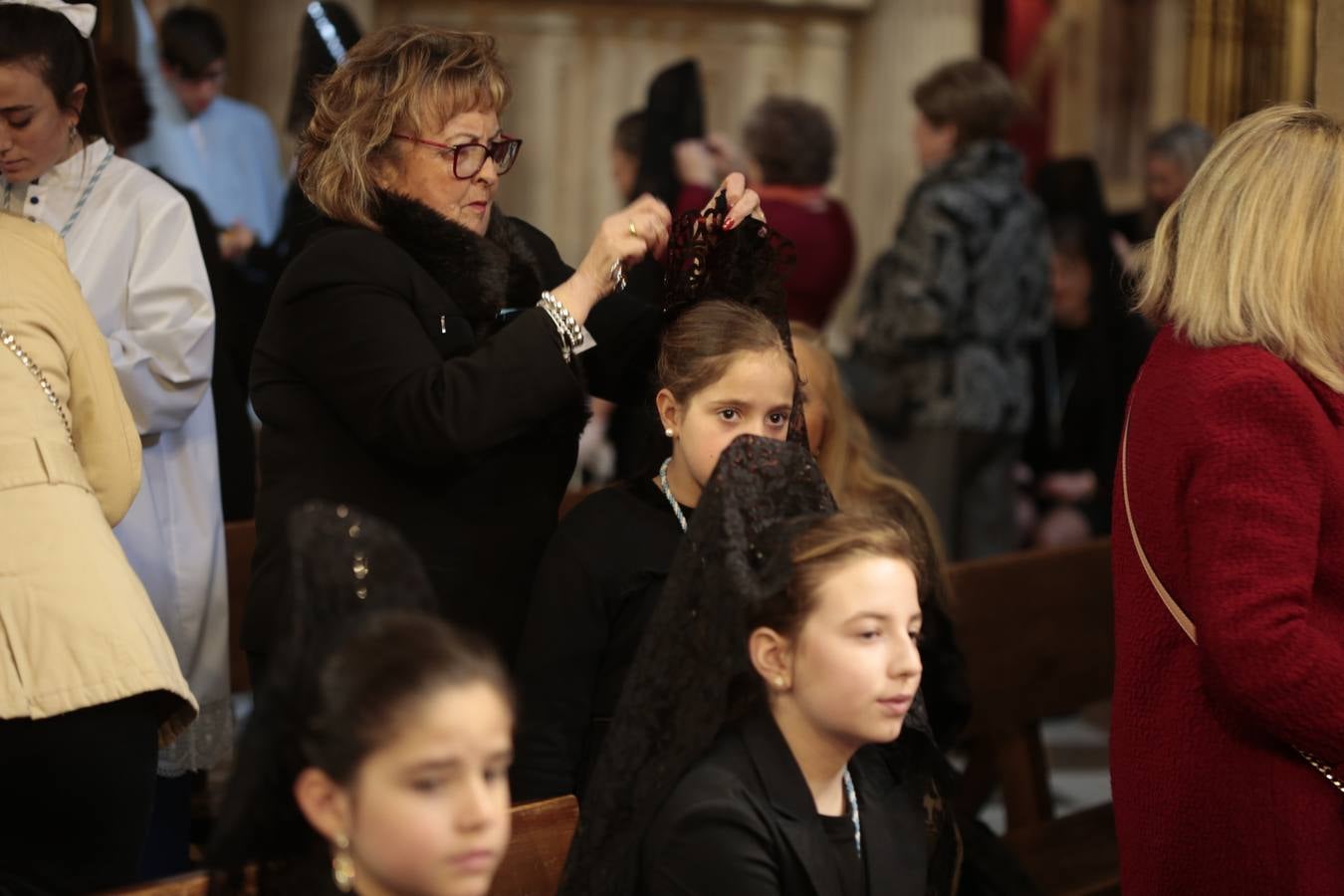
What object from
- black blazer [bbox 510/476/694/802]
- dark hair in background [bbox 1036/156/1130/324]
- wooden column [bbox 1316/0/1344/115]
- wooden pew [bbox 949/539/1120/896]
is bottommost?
wooden pew [bbox 949/539/1120/896]

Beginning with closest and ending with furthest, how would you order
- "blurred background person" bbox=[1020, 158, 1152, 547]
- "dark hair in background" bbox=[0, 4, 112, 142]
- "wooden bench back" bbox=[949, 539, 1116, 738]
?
"dark hair in background" bbox=[0, 4, 112, 142] < "wooden bench back" bbox=[949, 539, 1116, 738] < "blurred background person" bbox=[1020, 158, 1152, 547]

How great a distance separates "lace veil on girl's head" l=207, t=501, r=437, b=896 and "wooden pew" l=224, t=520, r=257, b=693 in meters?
2.29

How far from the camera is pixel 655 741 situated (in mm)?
2492

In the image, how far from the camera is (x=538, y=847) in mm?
2840

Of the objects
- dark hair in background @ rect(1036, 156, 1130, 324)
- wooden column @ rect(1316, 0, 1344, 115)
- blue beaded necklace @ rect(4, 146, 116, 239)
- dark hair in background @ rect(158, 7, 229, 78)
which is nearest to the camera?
blue beaded necklace @ rect(4, 146, 116, 239)

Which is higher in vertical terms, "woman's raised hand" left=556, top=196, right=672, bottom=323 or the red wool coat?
"woman's raised hand" left=556, top=196, right=672, bottom=323

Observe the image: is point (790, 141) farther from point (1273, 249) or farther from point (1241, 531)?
point (1241, 531)

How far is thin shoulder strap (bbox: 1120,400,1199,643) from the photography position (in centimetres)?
280

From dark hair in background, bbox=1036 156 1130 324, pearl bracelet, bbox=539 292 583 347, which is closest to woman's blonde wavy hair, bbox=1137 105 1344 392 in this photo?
pearl bracelet, bbox=539 292 583 347

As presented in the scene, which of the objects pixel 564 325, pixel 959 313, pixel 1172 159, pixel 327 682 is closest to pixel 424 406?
pixel 564 325

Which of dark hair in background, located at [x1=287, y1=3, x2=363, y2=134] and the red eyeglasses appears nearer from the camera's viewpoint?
the red eyeglasses

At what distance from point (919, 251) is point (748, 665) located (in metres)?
3.77

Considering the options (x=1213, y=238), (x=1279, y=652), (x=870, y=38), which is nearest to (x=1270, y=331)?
(x=1213, y=238)

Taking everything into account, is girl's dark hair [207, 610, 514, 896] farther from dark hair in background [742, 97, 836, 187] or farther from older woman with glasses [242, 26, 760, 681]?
dark hair in background [742, 97, 836, 187]
